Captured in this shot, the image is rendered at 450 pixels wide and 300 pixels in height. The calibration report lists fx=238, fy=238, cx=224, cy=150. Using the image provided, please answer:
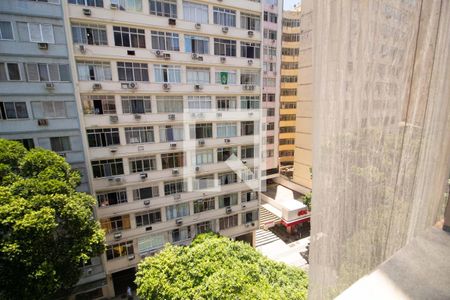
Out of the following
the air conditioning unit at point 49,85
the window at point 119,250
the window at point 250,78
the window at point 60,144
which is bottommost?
the window at point 119,250

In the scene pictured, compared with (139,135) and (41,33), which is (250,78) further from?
(41,33)

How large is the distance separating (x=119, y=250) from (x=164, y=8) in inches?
341

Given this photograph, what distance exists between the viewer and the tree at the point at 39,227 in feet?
15.7

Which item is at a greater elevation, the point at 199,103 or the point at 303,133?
the point at 199,103

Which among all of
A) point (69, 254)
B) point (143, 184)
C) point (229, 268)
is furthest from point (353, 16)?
point (143, 184)

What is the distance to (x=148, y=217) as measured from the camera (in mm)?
9008

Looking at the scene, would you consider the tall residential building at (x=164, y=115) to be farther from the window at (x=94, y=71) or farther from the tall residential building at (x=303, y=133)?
the tall residential building at (x=303, y=133)

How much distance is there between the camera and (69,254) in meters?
5.67

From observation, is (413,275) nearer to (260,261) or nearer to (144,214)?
(260,261)

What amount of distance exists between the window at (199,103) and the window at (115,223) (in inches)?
184

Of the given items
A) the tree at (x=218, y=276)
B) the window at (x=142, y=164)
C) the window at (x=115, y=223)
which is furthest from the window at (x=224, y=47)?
the window at (x=115, y=223)

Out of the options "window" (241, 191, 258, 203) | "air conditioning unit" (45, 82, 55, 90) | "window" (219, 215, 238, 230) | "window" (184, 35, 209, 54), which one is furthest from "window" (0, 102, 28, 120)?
"window" (241, 191, 258, 203)

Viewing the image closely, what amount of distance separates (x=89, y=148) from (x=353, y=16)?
8.33 meters

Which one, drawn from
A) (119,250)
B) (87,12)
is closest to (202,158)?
(119,250)
